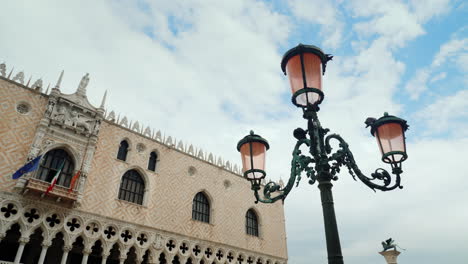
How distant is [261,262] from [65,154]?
1134 centimetres

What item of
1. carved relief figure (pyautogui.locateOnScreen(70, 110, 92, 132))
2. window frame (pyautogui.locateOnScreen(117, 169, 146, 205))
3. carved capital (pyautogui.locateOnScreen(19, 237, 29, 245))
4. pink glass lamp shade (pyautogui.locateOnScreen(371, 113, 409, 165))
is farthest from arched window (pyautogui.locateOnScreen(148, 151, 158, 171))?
pink glass lamp shade (pyautogui.locateOnScreen(371, 113, 409, 165))

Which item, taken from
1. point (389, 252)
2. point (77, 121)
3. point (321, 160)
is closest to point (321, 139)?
point (321, 160)

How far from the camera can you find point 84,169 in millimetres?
11539

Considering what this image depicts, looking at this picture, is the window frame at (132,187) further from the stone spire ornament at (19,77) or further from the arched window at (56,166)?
the stone spire ornament at (19,77)

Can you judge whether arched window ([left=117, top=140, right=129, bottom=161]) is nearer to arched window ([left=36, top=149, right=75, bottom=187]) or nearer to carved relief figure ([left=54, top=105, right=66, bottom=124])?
arched window ([left=36, top=149, right=75, bottom=187])

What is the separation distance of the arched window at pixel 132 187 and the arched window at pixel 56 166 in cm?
211

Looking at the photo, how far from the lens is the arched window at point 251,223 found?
1744cm

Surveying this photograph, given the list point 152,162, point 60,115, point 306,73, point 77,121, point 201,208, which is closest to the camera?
point 306,73

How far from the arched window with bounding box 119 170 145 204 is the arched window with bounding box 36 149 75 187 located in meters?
2.11

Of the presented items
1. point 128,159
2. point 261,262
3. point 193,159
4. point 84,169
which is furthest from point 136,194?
point 261,262

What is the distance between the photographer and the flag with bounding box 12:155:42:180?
979 cm

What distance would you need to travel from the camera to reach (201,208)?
15570 millimetres

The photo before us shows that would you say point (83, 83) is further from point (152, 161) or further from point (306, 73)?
point (306, 73)

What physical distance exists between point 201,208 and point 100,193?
5.32 metres
